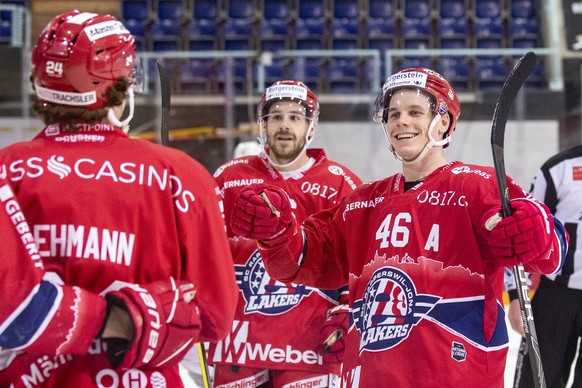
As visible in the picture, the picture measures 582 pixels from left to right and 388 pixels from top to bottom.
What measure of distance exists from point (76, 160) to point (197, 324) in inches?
13.0

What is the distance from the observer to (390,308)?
2.12 meters

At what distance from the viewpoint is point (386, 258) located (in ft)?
7.06

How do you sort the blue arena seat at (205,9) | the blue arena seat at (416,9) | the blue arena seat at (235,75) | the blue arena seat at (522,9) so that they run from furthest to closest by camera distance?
the blue arena seat at (205,9)
the blue arena seat at (416,9)
the blue arena seat at (522,9)
the blue arena seat at (235,75)

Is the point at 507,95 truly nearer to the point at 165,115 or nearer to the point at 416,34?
the point at 165,115

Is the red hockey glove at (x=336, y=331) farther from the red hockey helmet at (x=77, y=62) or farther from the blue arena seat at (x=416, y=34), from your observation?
the blue arena seat at (x=416, y=34)

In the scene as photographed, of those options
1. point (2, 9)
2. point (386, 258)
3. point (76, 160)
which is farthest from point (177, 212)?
point (2, 9)

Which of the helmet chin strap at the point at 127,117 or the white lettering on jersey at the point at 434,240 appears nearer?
the helmet chin strap at the point at 127,117

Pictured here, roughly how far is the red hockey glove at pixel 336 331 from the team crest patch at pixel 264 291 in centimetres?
13

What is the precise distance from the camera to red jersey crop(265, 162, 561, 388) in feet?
6.73

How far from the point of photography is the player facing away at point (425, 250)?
2.04 meters

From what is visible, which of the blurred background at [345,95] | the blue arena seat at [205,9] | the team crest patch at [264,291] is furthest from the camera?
the blue arena seat at [205,9]

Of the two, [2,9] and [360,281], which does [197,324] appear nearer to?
[360,281]

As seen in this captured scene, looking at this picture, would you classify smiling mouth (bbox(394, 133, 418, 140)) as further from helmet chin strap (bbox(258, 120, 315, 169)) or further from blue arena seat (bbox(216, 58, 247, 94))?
blue arena seat (bbox(216, 58, 247, 94))

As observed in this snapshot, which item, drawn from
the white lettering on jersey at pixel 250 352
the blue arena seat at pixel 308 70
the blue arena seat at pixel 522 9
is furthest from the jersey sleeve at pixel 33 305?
the blue arena seat at pixel 522 9
